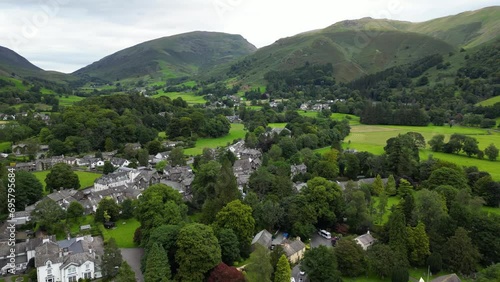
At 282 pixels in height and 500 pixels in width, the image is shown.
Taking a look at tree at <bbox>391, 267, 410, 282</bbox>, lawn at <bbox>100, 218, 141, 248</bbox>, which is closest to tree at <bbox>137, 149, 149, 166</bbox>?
lawn at <bbox>100, 218, 141, 248</bbox>

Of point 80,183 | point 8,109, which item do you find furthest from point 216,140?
point 8,109

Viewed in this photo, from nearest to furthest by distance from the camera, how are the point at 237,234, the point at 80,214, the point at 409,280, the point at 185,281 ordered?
the point at 185,281
the point at 409,280
the point at 237,234
the point at 80,214

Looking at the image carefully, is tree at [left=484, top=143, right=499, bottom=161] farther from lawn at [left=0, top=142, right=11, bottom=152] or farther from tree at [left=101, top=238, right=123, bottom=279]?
lawn at [left=0, top=142, right=11, bottom=152]

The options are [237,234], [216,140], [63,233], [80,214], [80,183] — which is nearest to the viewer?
[237,234]

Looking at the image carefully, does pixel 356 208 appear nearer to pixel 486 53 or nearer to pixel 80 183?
pixel 80 183

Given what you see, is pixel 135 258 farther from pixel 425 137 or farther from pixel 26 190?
pixel 425 137

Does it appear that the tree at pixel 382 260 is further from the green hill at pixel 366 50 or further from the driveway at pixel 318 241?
the green hill at pixel 366 50

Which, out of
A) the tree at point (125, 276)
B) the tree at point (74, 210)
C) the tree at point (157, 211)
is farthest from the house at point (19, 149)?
the tree at point (125, 276)
